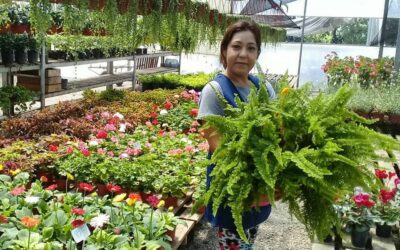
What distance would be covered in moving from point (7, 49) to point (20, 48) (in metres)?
0.20

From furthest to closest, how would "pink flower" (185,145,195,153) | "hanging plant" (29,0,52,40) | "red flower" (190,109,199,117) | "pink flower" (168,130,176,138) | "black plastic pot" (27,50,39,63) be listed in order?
1. "black plastic pot" (27,50,39,63)
2. "red flower" (190,109,199,117)
3. "pink flower" (168,130,176,138)
4. "pink flower" (185,145,195,153)
5. "hanging plant" (29,0,52,40)

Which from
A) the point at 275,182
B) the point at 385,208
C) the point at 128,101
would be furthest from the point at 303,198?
the point at 128,101

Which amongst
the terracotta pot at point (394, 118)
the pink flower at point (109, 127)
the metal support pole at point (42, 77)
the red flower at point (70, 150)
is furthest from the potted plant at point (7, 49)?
the terracotta pot at point (394, 118)

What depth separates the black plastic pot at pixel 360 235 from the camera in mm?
2615

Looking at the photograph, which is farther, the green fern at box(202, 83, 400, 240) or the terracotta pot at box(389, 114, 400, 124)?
the terracotta pot at box(389, 114, 400, 124)

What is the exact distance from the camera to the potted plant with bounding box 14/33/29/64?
4625 millimetres

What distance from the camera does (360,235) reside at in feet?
8.59

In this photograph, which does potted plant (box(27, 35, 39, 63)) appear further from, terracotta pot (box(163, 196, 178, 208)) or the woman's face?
the woman's face

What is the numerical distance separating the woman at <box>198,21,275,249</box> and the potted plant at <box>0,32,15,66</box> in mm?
3539

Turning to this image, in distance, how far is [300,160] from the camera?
119cm

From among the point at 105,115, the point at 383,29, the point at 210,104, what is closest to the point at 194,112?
the point at 105,115

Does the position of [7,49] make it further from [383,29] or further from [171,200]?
[383,29]

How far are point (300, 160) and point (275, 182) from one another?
0.10 m

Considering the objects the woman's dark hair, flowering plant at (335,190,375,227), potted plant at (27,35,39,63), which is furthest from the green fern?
potted plant at (27,35,39,63)
